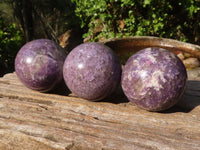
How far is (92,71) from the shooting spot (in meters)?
2.41

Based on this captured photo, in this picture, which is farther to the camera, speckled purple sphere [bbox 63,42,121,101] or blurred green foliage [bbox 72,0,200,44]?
blurred green foliage [bbox 72,0,200,44]

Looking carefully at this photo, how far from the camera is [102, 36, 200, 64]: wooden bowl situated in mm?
4441

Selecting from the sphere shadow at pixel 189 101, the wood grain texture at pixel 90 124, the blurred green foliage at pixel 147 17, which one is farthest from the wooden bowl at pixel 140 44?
the wood grain texture at pixel 90 124

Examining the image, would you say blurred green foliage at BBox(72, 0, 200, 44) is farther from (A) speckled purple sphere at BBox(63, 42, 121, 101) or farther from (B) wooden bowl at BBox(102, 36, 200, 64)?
(A) speckled purple sphere at BBox(63, 42, 121, 101)

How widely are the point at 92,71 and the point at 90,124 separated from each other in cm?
60

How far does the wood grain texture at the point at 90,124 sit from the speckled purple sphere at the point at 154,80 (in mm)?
197

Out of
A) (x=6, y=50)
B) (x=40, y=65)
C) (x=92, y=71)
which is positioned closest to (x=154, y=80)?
(x=92, y=71)

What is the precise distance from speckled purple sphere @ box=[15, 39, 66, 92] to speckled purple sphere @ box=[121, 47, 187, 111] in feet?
3.10

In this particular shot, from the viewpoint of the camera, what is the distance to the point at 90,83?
2439 millimetres

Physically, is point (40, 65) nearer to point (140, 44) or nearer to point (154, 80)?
point (154, 80)

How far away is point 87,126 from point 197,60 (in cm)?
344

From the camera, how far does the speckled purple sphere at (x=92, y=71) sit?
2420 millimetres

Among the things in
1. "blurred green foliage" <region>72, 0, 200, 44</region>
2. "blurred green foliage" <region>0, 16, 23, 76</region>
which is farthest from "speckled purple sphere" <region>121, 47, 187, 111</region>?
"blurred green foliage" <region>0, 16, 23, 76</region>

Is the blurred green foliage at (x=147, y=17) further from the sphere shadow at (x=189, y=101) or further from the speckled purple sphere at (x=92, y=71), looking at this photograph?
the speckled purple sphere at (x=92, y=71)
